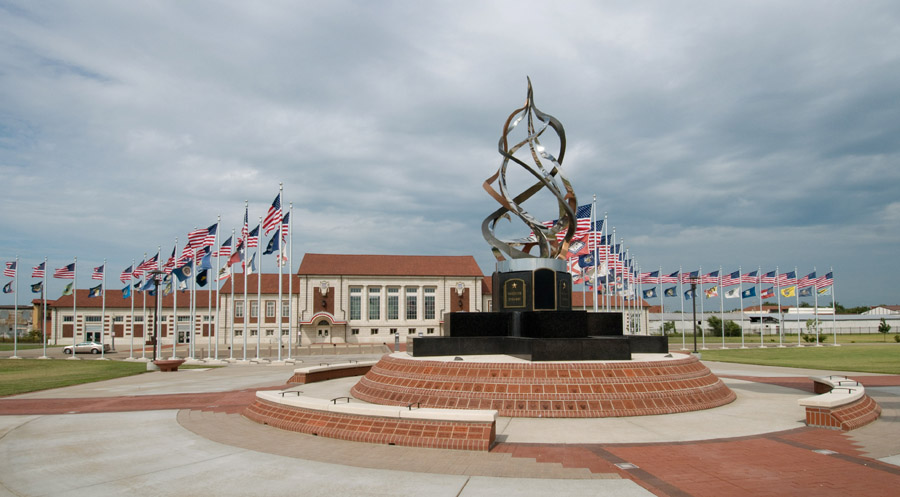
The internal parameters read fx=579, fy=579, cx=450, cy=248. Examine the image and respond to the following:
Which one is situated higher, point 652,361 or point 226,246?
point 226,246

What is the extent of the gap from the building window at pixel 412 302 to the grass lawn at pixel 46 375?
3639 cm

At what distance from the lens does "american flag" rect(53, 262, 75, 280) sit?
148ft

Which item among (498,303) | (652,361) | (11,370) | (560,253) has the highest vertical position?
(560,253)

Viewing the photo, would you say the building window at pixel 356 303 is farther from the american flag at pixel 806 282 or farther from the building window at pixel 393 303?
the american flag at pixel 806 282

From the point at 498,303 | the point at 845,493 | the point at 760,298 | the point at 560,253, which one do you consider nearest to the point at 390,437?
the point at 845,493

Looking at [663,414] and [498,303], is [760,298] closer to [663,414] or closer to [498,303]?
[498,303]

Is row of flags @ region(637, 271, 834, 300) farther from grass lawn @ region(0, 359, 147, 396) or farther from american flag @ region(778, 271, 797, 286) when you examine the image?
grass lawn @ region(0, 359, 147, 396)

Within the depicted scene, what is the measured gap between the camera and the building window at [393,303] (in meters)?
70.3

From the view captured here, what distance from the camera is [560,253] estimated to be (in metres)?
22.4

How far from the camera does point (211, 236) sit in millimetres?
38125

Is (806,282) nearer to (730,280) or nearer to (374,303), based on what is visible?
(730,280)

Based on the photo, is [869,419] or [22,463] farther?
[869,419]

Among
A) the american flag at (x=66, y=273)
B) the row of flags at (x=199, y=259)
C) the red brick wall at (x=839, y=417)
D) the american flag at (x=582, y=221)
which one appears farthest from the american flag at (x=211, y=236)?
the red brick wall at (x=839, y=417)

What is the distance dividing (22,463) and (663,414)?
13.4 meters
